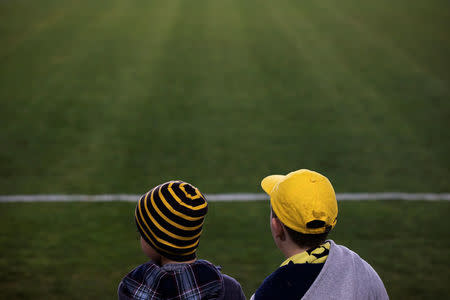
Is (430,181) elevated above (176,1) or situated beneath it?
situated beneath

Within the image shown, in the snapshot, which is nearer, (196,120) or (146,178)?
(146,178)

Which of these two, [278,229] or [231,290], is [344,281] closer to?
[278,229]

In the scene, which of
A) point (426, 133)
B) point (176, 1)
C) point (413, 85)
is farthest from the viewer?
point (176, 1)

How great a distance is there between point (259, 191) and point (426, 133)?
124 inches

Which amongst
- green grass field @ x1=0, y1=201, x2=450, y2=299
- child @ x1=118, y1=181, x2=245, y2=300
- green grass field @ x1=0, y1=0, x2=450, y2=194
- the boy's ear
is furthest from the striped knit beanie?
green grass field @ x1=0, y1=0, x2=450, y2=194

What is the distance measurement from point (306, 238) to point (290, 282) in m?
0.22

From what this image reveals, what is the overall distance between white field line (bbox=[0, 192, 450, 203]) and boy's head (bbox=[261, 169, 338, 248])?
3579mm

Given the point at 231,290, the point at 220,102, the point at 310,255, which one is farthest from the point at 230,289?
the point at 220,102

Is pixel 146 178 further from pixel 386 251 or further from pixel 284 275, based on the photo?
pixel 284 275

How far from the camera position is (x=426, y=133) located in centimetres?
736

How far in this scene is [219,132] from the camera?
292 inches

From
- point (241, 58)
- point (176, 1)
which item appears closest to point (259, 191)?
point (241, 58)

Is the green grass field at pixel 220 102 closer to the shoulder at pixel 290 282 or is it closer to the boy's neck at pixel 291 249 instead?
the boy's neck at pixel 291 249

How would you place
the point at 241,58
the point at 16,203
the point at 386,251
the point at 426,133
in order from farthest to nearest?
the point at 241,58
the point at 426,133
the point at 16,203
the point at 386,251
